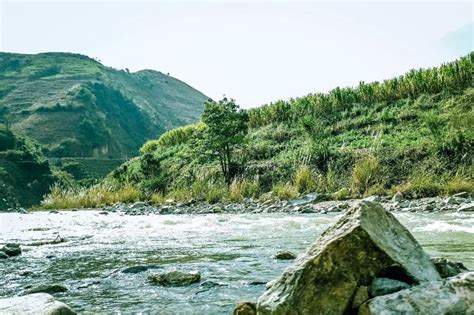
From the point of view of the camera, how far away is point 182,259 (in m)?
6.34

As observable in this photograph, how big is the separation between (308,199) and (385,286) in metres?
11.7

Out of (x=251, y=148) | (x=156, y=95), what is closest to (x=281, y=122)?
(x=251, y=148)

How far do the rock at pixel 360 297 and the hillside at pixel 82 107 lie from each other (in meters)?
73.4

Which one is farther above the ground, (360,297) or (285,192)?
(360,297)

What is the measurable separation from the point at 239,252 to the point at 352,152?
39.6ft

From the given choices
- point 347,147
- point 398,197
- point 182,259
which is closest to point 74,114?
point 347,147

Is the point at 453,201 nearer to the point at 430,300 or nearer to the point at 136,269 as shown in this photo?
the point at 136,269

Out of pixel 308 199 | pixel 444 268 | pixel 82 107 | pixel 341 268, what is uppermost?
pixel 82 107

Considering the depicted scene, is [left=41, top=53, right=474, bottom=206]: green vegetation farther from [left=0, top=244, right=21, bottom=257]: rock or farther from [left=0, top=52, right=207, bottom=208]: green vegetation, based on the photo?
[left=0, top=52, right=207, bottom=208]: green vegetation

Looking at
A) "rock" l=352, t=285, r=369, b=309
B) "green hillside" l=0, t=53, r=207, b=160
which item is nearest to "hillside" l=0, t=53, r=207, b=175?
"green hillside" l=0, t=53, r=207, b=160

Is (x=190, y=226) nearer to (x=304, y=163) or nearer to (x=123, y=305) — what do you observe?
(x=123, y=305)

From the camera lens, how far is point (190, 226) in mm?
10875

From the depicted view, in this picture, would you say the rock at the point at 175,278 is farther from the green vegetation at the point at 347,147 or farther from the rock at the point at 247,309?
the green vegetation at the point at 347,147

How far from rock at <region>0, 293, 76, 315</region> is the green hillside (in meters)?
75.7
